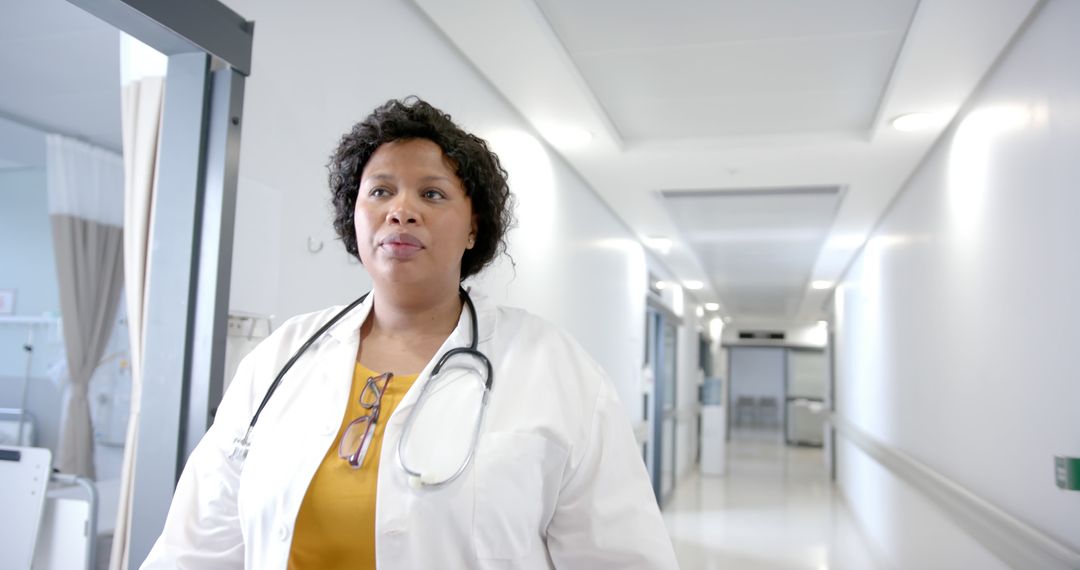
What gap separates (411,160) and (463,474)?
22.5 inches

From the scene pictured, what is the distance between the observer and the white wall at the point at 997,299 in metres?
2.29

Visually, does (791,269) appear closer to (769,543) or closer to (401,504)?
(769,543)

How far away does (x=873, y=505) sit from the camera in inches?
243

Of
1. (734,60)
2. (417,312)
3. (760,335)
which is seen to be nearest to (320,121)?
(417,312)

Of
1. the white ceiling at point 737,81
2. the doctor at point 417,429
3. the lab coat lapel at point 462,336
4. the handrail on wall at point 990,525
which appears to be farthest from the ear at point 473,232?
the handrail on wall at point 990,525

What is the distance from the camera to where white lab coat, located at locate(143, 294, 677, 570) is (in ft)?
3.66

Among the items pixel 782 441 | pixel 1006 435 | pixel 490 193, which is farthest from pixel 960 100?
pixel 782 441

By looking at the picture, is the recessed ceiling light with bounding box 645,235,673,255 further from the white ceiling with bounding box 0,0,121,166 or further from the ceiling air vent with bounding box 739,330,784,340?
the ceiling air vent with bounding box 739,330,784,340

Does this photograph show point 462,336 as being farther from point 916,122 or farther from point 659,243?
point 659,243

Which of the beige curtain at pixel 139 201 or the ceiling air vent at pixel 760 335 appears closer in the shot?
the beige curtain at pixel 139 201

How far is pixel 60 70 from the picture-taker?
3.05 m

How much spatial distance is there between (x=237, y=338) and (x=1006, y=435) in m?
2.81

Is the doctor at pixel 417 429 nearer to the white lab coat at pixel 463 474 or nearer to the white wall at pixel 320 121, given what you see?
the white lab coat at pixel 463 474

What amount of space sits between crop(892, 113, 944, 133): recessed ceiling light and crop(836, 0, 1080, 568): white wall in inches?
4.4
